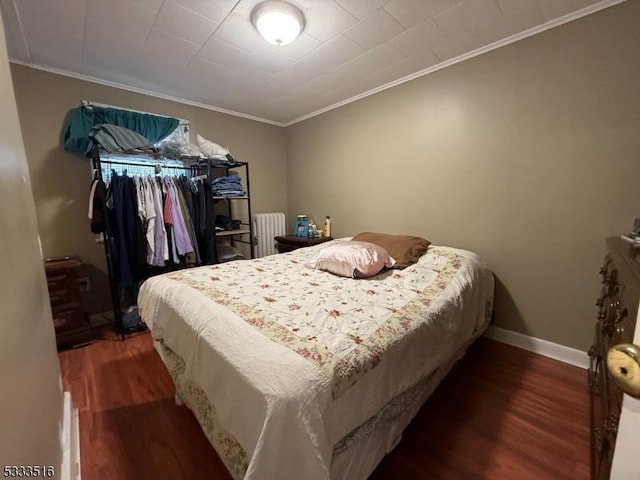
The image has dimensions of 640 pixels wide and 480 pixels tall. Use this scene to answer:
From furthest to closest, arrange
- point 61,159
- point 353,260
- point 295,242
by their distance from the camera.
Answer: point 295,242 < point 61,159 < point 353,260

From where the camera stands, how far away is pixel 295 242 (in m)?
3.29

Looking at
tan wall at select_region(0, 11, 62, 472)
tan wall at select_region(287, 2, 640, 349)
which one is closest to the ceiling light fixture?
tan wall at select_region(0, 11, 62, 472)

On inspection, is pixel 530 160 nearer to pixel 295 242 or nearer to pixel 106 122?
pixel 295 242

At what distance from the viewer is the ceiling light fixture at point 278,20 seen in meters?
1.60

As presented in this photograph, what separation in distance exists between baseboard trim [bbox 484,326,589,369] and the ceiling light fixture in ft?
9.15

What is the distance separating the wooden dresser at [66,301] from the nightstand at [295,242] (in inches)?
78.8

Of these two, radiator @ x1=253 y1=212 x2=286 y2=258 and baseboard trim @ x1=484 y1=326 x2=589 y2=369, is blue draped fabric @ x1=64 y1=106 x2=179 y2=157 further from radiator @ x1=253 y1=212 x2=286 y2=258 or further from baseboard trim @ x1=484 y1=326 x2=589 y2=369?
baseboard trim @ x1=484 y1=326 x2=589 y2=369

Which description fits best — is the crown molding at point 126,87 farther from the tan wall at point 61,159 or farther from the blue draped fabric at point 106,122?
the blue draped fabric at point 106,122

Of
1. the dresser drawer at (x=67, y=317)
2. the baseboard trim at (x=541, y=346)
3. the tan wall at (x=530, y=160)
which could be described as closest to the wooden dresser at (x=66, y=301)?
the dresser drawer at (x=67, y=317)

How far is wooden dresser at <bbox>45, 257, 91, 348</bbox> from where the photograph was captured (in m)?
2.14

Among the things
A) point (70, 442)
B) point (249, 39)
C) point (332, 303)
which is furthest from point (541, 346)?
point (249, 39)

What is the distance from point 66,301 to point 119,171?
1251 mm

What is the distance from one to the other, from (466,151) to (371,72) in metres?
1.13

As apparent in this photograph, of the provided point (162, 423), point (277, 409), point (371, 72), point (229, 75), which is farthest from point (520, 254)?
point (229, 75)
